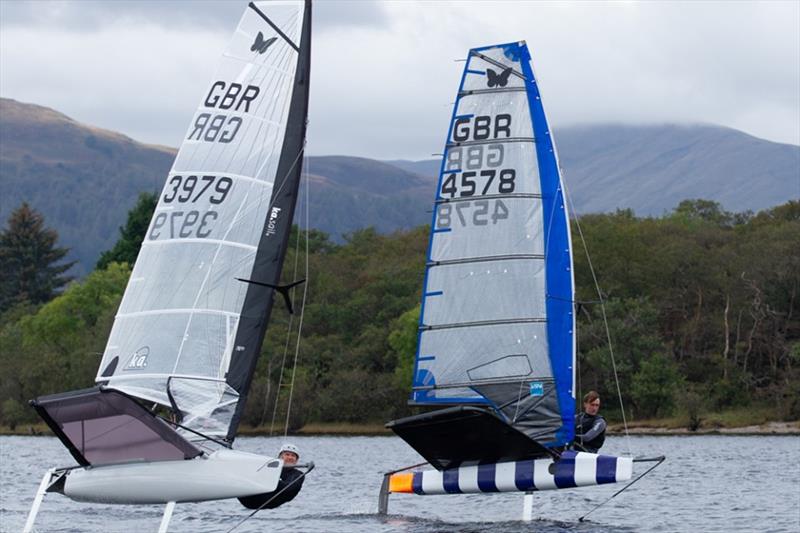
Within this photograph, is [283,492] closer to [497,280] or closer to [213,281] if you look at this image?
[213,281]

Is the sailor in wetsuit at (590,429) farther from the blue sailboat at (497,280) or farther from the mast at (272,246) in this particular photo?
the mast at (272,246)

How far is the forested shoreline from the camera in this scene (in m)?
67.8

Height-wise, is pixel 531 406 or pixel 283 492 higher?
pixel 531 406

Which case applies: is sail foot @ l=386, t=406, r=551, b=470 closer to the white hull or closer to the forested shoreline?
the white hull

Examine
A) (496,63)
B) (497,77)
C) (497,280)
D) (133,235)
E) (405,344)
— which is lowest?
(405,344)

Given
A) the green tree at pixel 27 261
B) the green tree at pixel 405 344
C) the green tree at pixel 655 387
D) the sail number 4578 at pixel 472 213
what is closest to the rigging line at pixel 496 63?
the sail number 4578 at pixel 472 213

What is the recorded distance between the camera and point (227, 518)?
79.9 ft

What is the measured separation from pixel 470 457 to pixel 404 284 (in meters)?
59.8

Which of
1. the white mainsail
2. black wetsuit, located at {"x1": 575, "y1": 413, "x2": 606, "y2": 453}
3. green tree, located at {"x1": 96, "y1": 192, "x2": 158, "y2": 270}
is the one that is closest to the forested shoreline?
green tree, located at {"x1": 96, "y1": 192, "x2": 158, "y2": 270}

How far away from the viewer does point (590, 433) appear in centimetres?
2239

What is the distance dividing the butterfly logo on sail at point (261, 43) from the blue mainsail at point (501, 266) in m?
3.61

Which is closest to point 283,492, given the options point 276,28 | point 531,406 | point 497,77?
point 531,406

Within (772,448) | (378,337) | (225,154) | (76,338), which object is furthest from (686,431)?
(225,154)

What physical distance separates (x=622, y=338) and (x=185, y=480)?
50.8 m
